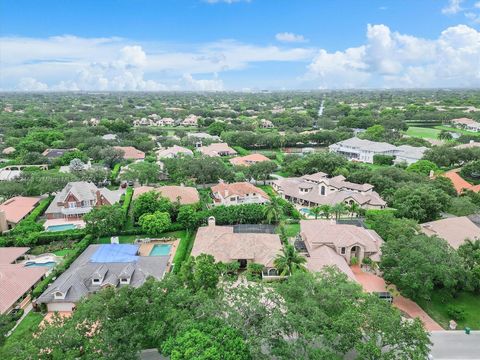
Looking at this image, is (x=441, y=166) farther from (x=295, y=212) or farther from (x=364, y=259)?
(x=364, y=259)

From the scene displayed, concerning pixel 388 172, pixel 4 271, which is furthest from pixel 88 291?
pixel 388 172

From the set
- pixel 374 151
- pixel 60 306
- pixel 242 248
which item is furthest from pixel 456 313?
pixel 374 151

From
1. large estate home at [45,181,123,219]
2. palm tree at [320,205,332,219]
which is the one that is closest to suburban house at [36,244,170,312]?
large estate home at [45,181,123,219]

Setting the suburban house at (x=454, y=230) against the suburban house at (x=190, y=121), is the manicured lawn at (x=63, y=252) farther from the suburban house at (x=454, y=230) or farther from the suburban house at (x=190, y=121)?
the suburban house at (x=190, y=121)

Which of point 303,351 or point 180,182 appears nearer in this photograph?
point 303,351

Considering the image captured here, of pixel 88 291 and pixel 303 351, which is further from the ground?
pixel 303 351

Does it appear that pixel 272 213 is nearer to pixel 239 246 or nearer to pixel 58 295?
pixel 239 246

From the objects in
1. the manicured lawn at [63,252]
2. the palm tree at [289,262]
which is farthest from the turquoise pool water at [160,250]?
the palm tree at [289,262]
